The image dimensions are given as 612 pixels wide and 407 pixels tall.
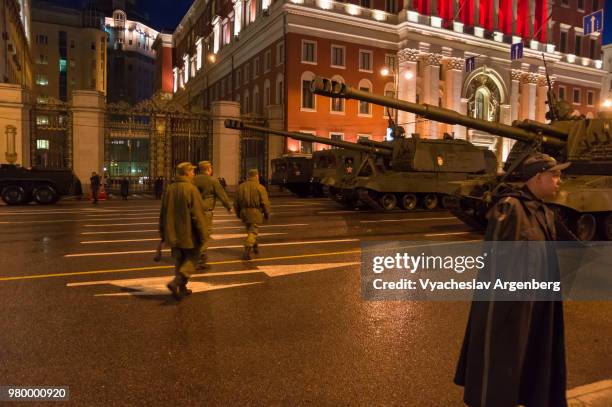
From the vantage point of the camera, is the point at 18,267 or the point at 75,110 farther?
the point at 75,110

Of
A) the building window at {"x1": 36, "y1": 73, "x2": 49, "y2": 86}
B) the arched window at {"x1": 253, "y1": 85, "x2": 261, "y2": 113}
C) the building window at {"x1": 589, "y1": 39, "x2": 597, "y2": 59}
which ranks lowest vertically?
the arched window at {"x1": 253, "y1": 85, "x2": 261, "y2": 113}

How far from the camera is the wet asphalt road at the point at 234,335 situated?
3920 millimetres

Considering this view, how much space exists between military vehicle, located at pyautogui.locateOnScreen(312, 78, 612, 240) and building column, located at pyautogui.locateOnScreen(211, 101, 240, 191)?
22029mm

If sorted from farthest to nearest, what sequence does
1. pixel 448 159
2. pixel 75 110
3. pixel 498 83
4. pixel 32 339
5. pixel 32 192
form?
pixel 498 83, pixel 75 110, pixel 32 192, pixel 448 159, pixel 32 339

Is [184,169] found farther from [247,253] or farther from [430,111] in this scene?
[430,111]

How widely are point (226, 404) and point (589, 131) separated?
11.6 metres

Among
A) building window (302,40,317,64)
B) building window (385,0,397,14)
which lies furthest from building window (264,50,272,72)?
building window (385,0,397,14)

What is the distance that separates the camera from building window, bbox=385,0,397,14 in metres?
42.9

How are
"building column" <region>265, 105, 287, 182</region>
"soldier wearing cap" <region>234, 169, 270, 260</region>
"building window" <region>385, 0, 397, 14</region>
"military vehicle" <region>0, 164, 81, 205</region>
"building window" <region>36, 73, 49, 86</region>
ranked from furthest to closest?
"building window" <region>36, 73, 49, 86</region>, "building window" <region>385, 0, 397, 14</region>, "building column" <region>265, 105, 287, 182</region>, "military vehicle" <region>0, 164, 81, 205</region>, "soldier wearing cap" <region>234, 169, 270, 260</region>

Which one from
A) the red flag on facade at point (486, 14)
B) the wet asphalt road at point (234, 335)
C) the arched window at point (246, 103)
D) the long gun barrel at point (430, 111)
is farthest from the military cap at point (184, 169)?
the red flag on facade at point (486, 14)

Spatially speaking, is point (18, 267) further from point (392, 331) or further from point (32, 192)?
point (32, 192)

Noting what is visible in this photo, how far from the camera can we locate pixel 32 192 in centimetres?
2212

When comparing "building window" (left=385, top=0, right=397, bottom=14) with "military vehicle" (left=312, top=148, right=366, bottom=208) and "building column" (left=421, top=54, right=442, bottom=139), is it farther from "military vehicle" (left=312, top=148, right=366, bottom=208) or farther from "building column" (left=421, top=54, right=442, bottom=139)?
"military vehicle" (left=312, top=148, right=366, bottom=208)

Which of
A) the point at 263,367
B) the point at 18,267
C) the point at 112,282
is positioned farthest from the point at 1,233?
the point at 263,367
